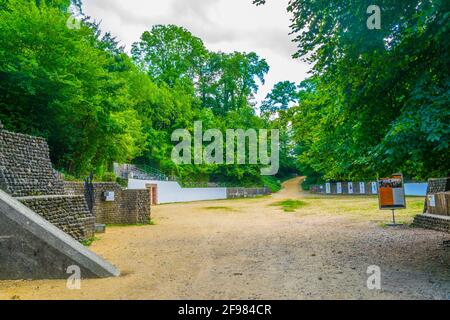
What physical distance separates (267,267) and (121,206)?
9947mm

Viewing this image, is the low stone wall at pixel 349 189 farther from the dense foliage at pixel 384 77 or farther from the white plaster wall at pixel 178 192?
the dense foliage at pixel 384 77

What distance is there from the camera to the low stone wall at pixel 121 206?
1459cm

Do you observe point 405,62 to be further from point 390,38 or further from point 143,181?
point 143,181

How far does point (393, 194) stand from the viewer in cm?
1232

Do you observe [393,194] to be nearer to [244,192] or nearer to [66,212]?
[66,212]

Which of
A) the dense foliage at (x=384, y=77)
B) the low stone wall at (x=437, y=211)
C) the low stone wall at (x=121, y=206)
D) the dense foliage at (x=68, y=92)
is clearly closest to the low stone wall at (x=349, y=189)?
the dense foliage at (x=68, y=92)

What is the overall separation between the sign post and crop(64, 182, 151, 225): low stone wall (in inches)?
368

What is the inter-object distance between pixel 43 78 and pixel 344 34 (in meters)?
11.9

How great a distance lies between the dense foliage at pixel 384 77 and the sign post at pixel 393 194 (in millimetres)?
5486

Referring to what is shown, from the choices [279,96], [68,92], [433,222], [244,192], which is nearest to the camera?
[433,222]

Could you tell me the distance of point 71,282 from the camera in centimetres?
561

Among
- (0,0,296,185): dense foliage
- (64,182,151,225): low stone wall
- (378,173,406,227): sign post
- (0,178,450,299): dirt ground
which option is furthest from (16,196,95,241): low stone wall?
(378,173,406,227): sign post

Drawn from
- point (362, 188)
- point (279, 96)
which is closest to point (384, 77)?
point (362, 188)

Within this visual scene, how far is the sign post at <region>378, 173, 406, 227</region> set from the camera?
12281 mm
